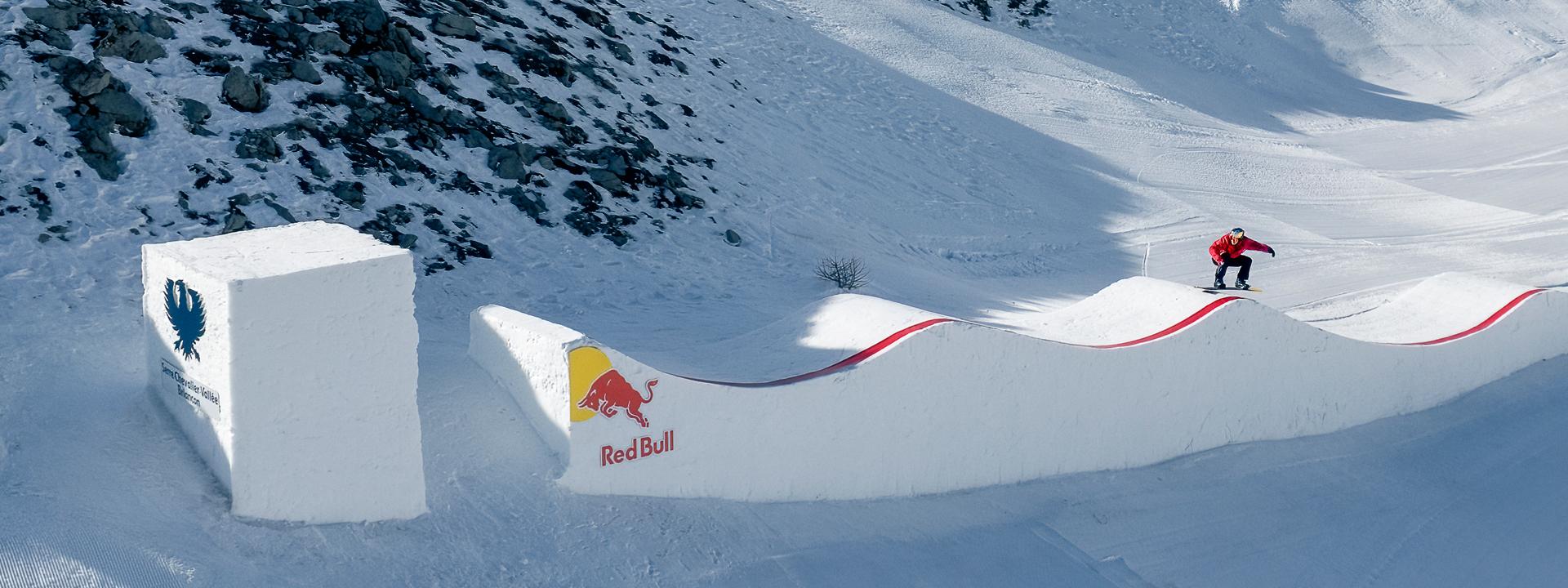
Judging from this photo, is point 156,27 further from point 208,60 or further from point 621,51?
point 621,51

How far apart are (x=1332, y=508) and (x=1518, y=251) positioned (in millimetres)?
10828

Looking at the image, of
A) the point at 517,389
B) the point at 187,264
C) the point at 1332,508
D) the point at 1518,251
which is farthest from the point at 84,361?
the point at 1518,251

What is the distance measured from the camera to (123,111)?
37.8 ft

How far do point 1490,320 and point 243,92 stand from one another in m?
12.4

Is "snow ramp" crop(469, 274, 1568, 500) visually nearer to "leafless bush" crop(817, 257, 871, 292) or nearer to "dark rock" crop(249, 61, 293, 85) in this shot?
"leafless bush" crop(817, 257, 871, 292)

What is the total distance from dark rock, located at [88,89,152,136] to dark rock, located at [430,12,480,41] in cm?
444

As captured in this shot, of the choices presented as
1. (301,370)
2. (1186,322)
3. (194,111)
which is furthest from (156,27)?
(1186,322)

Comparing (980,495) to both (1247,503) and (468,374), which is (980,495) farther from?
(468,374)

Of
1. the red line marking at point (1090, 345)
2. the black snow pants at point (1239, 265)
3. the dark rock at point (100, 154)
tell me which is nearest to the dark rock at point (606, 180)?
the dark rock at point (100, 154)

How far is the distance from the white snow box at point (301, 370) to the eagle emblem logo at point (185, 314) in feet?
0.05

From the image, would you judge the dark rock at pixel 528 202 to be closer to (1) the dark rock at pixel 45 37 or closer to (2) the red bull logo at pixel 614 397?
(1) the dark rock at pixel 45 37

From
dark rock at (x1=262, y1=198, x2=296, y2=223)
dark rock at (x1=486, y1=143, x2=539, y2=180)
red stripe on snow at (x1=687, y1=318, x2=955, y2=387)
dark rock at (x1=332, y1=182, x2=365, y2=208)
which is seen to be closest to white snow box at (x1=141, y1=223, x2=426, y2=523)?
red stripe on snow at (x1=687, y1=318, x2=955, y2=387)

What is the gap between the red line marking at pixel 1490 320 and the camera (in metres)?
12.0

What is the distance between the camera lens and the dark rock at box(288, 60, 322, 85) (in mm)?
13141
